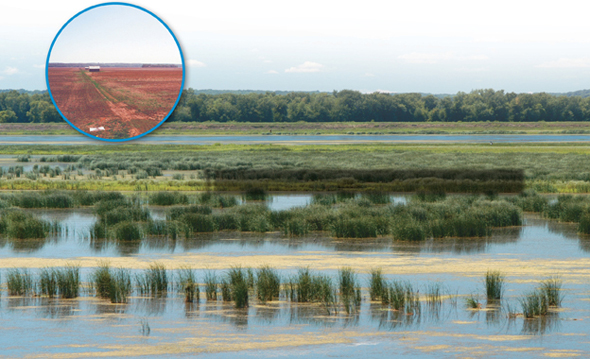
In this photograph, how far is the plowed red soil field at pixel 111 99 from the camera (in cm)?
602

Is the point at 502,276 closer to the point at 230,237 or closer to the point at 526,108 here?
the point at 230,237

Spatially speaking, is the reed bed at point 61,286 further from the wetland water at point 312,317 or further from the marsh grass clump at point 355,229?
the marsh grass clump at point 355,229

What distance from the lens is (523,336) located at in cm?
1138

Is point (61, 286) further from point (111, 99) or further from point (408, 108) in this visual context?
point (408, 108)

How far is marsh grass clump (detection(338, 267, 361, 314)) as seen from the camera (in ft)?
43.2

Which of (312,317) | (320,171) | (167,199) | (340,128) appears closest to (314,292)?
(312,317)

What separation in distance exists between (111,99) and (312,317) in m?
7.65

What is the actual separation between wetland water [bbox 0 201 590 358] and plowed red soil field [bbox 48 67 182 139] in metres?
5.23

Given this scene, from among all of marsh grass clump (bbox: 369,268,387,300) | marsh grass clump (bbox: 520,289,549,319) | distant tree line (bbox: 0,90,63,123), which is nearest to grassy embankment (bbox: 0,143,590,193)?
distant tree line (bbox: 0,90,63,123)

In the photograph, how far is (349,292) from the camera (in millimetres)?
14023

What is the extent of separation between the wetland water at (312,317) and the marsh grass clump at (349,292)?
0.67 ft

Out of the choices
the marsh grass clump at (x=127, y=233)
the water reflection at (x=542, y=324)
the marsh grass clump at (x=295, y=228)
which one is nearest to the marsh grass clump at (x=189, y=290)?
the water reflection at (x=542, y=324)

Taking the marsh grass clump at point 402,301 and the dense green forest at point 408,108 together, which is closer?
the marsh grass clump at point 402,301

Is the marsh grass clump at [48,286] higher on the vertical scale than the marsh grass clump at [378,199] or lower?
higher
